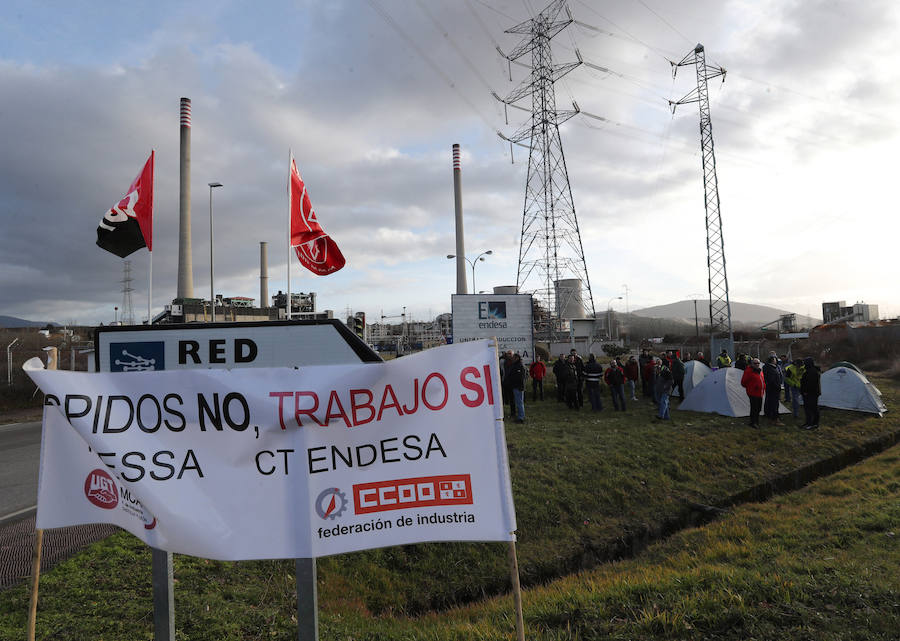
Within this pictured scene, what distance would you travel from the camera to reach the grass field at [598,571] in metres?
4.34

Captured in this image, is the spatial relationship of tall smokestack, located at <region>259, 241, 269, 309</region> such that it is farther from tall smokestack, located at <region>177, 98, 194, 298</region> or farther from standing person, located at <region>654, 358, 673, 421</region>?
standing person, located at <region>654, 358, 673, 421</region>

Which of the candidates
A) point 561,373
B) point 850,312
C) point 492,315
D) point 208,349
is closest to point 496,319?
point 492,315

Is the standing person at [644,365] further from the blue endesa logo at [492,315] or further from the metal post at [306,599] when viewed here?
the metal post at [306,599]

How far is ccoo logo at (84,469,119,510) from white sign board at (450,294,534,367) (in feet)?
68.9

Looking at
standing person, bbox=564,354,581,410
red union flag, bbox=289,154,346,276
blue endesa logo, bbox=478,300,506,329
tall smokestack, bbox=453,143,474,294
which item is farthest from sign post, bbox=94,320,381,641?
tall smokestack, bbox=453,143,474,294

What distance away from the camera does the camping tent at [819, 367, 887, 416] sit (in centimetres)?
1595

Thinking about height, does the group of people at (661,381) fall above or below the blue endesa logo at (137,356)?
below

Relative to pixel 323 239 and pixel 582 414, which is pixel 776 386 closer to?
pixel 582 414

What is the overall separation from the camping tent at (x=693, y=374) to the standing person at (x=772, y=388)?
2.49 m

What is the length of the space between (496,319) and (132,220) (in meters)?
19.3

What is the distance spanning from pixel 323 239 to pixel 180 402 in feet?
13.1

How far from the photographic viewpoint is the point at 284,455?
3145mm

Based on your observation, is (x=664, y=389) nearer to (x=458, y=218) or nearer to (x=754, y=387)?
(x=754, y=387)

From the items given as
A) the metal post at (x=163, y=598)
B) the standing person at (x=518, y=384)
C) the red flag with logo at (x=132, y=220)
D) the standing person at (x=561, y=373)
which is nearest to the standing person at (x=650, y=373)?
the standing person at (x=561, y=373)
